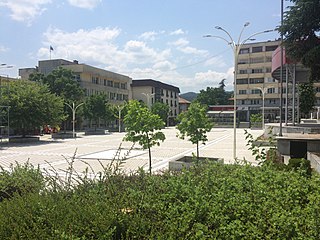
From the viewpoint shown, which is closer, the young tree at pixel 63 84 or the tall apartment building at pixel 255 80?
the young tree at pixel 63 84

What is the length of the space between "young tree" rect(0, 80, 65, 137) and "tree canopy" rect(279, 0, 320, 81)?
21919 millimetres

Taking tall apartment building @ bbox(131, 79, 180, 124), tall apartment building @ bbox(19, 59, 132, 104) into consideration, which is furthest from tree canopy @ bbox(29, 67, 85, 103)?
tall apartment building @ bbox(131, 79, 180, 124)

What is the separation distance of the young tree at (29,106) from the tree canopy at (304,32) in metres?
21.9

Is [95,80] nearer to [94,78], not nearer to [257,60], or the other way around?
[94,78]

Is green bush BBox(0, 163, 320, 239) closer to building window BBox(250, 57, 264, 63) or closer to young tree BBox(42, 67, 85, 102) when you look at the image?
young tree BBox(42, 67, 85, 102)

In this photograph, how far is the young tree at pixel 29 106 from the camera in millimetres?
28062

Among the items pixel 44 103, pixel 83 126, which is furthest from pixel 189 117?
pixel 83 126

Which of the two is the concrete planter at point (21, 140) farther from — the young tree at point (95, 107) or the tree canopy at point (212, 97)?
the tree canopy at point (212, 97)

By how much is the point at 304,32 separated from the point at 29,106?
23.1 metres

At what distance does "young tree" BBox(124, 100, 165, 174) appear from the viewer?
504 inches

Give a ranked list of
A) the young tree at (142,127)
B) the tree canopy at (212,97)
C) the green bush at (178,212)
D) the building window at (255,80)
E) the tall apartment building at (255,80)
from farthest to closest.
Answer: the tree canopy at (212,97) → the building window at (255,80) → the tall apartment building at (255,80) → the young tree at (142,127) → the green bush at (178,212)

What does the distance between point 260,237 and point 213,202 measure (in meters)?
0.87

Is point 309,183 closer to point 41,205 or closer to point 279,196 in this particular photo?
point 279,196

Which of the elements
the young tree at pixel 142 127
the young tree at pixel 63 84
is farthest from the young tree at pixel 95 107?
the young tree at pixel 142 127
